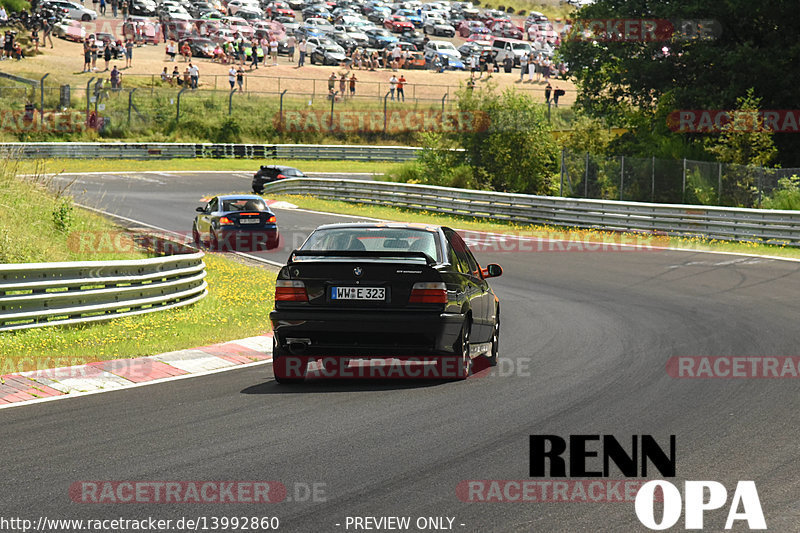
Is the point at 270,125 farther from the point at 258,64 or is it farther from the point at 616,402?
the point at 616,402

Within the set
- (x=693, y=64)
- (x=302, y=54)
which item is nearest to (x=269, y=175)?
(x=693, y=64)

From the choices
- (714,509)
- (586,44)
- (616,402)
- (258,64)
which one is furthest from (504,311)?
(258,64)

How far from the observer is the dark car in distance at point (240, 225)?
81.8ft

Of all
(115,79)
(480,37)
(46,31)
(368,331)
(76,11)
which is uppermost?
(480,37)

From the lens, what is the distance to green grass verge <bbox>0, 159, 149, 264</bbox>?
14867 millimetres

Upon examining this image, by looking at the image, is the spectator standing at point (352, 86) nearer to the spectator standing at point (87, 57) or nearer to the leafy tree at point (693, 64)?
the spectator standing at point (87, 57)

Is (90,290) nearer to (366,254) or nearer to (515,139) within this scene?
(366,254)

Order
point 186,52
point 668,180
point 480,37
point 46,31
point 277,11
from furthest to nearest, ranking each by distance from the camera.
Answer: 1. point 480,37
2. point 277,11
3. point 186,52
4. point 46,31
5. point 668,180

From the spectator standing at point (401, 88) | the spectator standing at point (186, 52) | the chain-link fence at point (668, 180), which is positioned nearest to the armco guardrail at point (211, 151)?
the spectator standing at point (401, 88)

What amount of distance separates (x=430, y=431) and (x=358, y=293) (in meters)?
2.08

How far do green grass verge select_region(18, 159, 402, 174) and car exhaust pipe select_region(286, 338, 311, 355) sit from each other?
39.3m

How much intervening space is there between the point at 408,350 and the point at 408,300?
18.3 inches

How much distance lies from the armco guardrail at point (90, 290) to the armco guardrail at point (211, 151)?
1446 inches

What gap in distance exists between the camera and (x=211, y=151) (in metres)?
58.8
